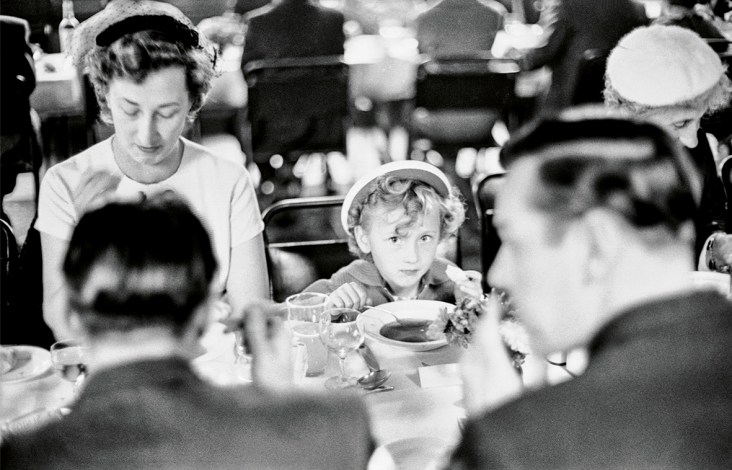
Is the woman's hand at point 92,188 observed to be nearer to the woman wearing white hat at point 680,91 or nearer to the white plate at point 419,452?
the white plate at point 419,452

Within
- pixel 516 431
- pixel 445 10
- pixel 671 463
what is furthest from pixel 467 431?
pixel 445 10

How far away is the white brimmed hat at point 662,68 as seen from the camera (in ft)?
7.93

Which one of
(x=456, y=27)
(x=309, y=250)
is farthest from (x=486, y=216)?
(x=456, y=27)

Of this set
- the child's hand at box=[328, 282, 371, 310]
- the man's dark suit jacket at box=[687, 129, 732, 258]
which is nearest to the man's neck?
the child's hand at box=[328, 282, 371, 310]

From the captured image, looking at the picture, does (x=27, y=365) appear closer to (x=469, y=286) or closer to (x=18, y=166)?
(x=469, y=286)

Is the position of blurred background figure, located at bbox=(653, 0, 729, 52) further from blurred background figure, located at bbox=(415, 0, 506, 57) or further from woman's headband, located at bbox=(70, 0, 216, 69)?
woman's headband, located at bbox=(70, 0, 216, 69)

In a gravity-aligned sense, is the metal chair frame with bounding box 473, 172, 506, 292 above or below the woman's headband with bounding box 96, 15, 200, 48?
below

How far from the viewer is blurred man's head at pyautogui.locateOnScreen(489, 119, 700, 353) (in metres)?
0.95

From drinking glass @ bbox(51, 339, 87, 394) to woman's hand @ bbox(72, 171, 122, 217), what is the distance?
617 mm

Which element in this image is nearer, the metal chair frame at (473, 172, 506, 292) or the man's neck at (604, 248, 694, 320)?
the man's neck at (604, 248, 694, 320)

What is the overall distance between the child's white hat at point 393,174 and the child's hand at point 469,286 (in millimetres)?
323

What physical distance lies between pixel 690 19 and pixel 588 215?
346 cm

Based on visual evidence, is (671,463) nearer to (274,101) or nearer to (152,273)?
(152,273)

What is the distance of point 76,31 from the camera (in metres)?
2.02
